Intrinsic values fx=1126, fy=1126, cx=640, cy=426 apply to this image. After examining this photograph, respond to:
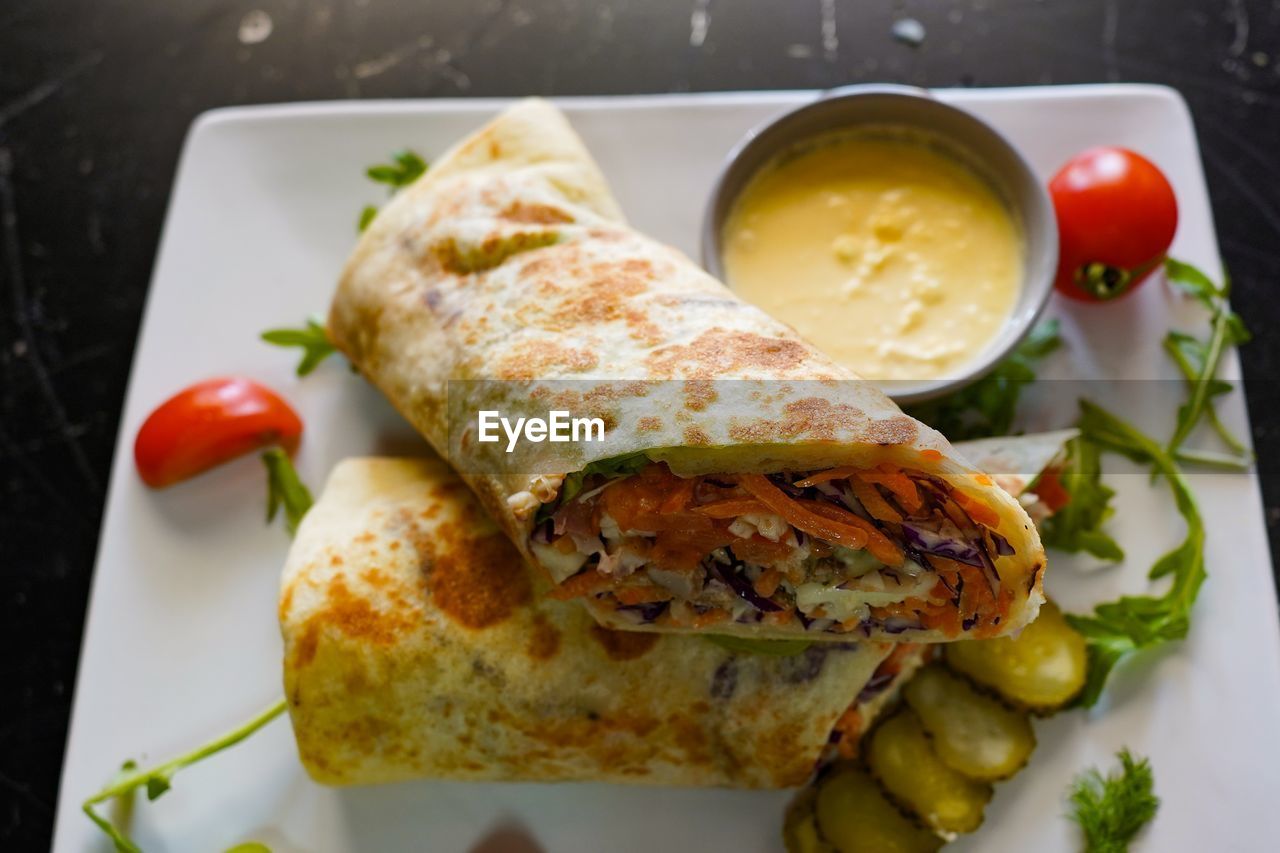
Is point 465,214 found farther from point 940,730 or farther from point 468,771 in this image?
point 940,730

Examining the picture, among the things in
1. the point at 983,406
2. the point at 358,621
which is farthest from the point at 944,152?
the point at 358,621

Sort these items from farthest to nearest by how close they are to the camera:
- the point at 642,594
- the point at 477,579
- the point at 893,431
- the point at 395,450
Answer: the point at 395,450 < the point at 477,579 < the point at 642,594 < the point at 893,431

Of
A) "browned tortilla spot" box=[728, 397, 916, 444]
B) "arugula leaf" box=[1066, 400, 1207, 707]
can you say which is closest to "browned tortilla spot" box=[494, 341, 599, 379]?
"browned tortilla spot" box=[728, 397, 916, 444]

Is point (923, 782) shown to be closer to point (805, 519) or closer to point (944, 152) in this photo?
point (805, 519)

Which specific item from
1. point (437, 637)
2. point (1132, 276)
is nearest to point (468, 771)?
point (437, 637)

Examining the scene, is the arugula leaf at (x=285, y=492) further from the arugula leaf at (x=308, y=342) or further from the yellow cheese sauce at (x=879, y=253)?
the yellow cheese sauce at (x=879, y=253)

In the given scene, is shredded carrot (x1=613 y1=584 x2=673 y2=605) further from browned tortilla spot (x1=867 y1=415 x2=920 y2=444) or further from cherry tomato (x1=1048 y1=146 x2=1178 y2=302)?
cherry tomato (x1=1048 y1=146 x2=1178 y2=302)
